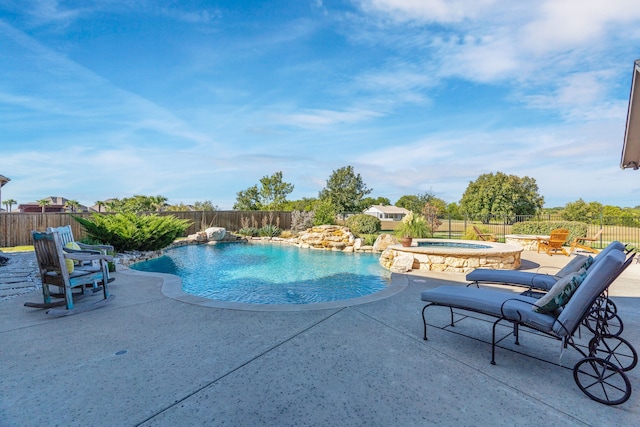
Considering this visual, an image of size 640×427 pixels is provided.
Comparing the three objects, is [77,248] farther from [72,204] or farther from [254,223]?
[72,204]

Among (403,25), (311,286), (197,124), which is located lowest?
(311,286)

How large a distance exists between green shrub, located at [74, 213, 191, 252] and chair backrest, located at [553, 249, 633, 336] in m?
11.3

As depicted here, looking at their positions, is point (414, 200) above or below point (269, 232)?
above

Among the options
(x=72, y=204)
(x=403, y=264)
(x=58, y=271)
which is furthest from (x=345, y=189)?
(x=58, y=271)

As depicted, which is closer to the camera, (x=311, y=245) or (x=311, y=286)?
(x=311, y=286)

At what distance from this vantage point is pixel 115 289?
5.07 m

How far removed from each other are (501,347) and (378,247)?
9456mm

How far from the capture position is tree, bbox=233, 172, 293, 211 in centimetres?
2655

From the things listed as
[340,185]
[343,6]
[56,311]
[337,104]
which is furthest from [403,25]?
[340,185]

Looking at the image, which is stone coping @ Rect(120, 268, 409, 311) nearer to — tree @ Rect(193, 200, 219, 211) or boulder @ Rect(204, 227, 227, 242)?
boulder @ Rect(204, 227, 227, 242)

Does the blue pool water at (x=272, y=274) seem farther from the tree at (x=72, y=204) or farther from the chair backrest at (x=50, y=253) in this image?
the tree at (x=72, y=204)

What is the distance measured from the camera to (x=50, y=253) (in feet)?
12.6

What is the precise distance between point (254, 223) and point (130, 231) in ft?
31.3

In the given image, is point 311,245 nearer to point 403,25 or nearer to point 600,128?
point 403,25
